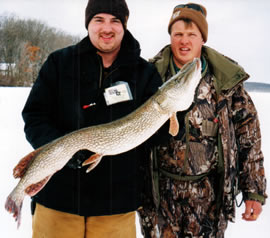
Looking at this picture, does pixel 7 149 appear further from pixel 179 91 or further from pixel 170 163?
pixel 179 91

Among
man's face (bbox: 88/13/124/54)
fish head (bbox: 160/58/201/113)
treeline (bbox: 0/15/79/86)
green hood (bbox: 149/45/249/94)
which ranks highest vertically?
treeline (bbox: 0/15/79/86)

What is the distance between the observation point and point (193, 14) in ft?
8.23

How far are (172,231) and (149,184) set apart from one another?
0.47 meters

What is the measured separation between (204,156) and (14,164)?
13.0ft

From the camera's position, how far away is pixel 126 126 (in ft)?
6.19

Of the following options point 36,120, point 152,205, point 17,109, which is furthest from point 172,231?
point 17,109

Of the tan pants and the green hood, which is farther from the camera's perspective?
the green hood

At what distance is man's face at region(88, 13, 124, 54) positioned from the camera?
2.04m

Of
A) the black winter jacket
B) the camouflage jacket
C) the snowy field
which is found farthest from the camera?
the snowy field

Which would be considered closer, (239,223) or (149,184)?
(149,184)

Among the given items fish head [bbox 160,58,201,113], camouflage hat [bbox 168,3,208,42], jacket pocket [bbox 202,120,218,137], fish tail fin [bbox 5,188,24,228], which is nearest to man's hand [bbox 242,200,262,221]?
jacket pocket [bbox 202,120,218,137]

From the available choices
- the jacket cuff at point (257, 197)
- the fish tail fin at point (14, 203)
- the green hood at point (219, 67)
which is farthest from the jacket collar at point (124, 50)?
the jacket cuff at point (257, 197)

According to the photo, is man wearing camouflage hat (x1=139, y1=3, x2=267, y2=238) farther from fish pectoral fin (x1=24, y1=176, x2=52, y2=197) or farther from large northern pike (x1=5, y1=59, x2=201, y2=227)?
fish pectoral fin (x1=24, y1=176, x2=52, y2=197)

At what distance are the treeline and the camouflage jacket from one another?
2419 centimetres
